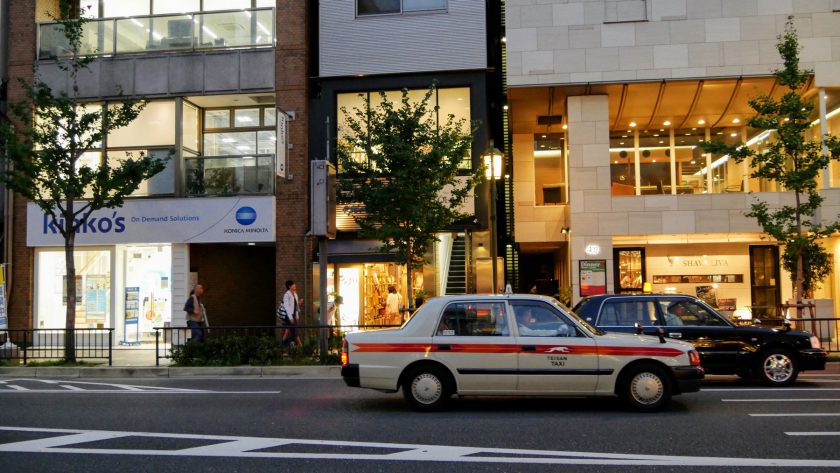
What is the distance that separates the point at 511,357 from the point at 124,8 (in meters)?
18.8

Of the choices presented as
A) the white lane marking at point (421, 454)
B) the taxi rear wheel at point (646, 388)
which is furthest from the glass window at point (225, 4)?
the taxi rear wheel at point (646, 388)

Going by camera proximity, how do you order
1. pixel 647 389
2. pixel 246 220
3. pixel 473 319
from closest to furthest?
pixel 647 389
pixel 473 319
pixel 246 220

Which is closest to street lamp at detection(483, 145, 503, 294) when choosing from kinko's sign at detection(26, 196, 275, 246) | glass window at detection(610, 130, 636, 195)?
glass window at detection(610, 130, 636, 195)

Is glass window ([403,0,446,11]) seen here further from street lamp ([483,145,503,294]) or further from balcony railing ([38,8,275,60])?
street lamp ([483,145,503,294])

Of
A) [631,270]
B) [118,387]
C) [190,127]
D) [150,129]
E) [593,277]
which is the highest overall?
[190,127]

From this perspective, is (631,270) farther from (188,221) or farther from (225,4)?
(225,4)

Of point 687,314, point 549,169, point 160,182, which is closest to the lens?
point 687,314

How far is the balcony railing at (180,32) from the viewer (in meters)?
22.4

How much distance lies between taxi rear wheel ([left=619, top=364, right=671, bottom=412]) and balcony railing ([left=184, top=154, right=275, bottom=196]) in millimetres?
14261

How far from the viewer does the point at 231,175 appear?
22125mm

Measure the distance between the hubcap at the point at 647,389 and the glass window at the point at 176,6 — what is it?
18336 mm

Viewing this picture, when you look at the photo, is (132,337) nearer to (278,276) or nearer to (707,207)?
(278,276)

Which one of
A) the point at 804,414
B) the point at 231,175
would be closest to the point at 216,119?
the point at 231,175

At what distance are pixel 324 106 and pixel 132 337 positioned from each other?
8.84 metres
